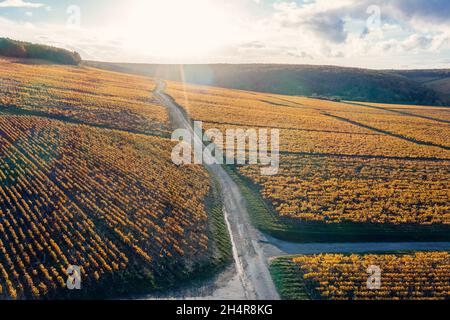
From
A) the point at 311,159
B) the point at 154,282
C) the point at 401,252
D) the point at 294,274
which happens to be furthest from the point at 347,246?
the point at 311,159

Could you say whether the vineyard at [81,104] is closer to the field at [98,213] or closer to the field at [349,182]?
the field at [98,213]

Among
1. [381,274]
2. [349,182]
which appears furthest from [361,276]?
[349,182]

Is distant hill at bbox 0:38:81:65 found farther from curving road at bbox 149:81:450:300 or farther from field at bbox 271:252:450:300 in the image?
field at bbox 271:252:450:300

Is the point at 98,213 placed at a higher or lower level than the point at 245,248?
higher

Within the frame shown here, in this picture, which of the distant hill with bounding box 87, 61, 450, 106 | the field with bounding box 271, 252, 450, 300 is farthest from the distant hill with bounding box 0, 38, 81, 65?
the field with bounding box 271, 252, 450, 300

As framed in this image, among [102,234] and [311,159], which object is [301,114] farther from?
[102,234]

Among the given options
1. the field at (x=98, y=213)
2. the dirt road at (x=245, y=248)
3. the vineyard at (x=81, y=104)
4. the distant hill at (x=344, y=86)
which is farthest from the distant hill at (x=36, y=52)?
the dirt road at (x=245, y=248)

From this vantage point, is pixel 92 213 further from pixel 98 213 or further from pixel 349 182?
pixel 349 182
